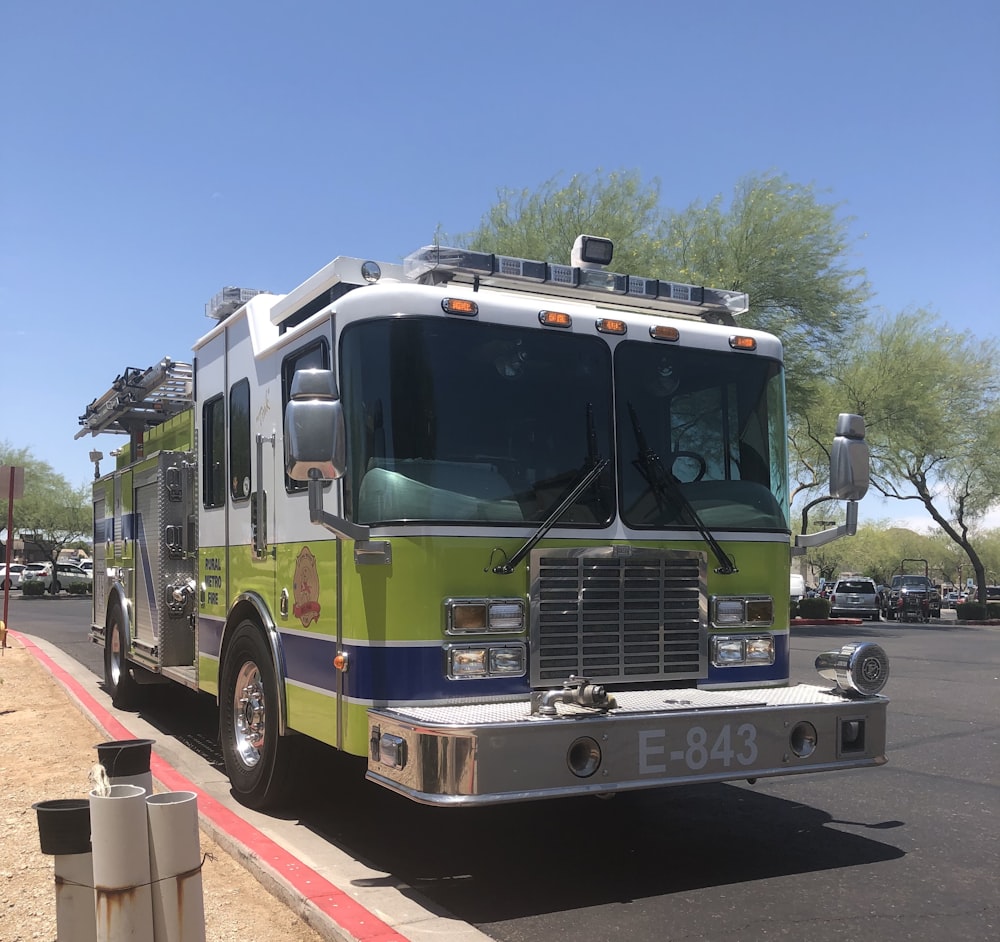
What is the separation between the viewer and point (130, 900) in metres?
3.29

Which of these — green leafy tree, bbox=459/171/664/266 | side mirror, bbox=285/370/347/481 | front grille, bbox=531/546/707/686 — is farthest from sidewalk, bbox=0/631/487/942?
green leafy tree, bbox=459/171/664/266

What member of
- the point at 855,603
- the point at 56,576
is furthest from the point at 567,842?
the point at 56,576

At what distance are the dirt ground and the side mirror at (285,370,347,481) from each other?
1.86 m

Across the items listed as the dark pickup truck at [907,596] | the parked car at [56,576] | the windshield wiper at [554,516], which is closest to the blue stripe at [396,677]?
the windshield wiper at [554,516]

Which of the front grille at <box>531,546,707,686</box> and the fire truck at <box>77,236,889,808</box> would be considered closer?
the fire truck at <box>77,236,889,808</box>

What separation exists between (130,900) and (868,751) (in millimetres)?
3639

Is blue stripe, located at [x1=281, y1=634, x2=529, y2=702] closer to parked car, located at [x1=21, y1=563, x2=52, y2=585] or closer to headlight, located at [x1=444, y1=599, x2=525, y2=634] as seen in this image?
headlight, located at [x1=444, y1=599, x2=525, y2=634]

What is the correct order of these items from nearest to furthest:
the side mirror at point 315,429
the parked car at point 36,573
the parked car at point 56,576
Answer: the side mirror at point 315,429 < the parked car at point 36,573 < the parked car at point 56,576

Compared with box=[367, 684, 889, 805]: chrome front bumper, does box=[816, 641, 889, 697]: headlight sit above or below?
above

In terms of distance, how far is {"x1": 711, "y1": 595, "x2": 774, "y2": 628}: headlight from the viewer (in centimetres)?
544

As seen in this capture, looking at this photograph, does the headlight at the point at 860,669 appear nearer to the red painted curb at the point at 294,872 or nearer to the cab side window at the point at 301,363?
the red painted curb at the point at 294,872

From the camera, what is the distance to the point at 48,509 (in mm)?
52625

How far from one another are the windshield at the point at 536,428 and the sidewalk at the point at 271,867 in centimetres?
167

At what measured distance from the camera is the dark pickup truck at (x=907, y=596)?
121 feet
